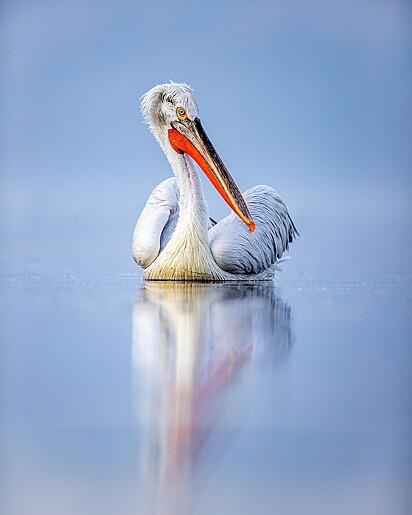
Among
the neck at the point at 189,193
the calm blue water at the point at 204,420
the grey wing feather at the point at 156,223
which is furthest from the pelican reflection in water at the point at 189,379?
the grey wing feather at the point at 156,223

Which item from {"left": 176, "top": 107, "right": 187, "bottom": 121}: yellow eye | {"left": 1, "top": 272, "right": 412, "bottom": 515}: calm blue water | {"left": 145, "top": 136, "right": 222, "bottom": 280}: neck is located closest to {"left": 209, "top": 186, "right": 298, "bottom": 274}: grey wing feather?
{"left": 145, "top": 136, "right": 222, "bottom": 280}: neck

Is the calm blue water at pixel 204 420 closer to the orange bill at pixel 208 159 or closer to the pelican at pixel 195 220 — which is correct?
the orange bill at pixel 208 159

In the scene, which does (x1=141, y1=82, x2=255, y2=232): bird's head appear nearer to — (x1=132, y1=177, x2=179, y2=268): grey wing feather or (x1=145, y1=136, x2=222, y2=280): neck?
(x1=145, y1=136, x2=222, y2=280): neck

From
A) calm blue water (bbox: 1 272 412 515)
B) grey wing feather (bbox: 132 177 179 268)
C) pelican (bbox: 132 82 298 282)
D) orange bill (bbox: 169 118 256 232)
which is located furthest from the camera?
grey wing feather (bbox: 132 177 179 268)

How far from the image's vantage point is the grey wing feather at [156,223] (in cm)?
611

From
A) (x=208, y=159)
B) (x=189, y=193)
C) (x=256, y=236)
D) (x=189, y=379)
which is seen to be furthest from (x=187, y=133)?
(x=189, y=379)

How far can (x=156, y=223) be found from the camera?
6211 millimetres

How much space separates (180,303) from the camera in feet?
12.1

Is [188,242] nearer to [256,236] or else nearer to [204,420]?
[256,236]

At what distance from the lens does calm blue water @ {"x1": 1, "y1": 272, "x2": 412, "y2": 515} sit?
3.19 ft

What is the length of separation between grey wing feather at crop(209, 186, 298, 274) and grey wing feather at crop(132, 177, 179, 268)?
1.40 ft

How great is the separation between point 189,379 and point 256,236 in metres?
4.38

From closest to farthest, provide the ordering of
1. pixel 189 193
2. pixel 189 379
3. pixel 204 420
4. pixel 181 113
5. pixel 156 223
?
pixel 204 420
pixel 189 379
pixel 181 113
pixel 189 193
pixel 156 223

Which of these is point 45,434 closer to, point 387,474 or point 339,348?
point 387,474
